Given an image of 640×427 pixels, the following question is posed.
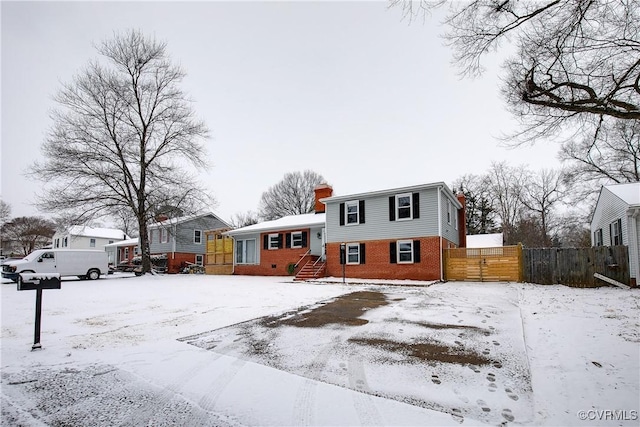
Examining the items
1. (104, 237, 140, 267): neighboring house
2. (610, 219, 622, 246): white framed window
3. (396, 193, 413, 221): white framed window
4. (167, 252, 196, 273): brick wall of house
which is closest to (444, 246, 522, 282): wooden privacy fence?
(396, 193, 413, 221): white framed window

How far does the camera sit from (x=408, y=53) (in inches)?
367

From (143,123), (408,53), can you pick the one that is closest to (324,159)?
(143,123)

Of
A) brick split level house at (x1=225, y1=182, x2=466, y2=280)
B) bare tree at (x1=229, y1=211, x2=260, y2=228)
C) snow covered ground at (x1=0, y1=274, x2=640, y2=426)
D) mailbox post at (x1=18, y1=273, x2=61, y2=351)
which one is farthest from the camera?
bare tree at (x1=229, y1=211, x2=260, y2=228)

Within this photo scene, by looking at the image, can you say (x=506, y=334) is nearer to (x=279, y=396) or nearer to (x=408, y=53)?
(x=279, y=396)

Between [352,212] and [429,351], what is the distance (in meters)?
14.8

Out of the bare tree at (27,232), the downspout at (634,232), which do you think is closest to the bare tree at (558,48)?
the downspout at (634,232)

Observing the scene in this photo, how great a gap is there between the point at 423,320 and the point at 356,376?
3390 millimetres

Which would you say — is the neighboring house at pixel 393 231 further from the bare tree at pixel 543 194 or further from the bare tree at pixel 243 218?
the bare tree at pixel 243 218

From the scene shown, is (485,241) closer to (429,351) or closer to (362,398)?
(429,351)

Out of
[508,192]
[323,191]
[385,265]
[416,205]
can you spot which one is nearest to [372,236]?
[385,265]

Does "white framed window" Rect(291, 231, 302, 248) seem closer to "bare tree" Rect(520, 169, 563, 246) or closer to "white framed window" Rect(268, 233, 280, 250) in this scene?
"white framed window" Rect(268, 233, 280, 250)

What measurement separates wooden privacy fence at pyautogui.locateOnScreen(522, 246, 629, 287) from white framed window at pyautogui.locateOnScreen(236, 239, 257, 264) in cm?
1718

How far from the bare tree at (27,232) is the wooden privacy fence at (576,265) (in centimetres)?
6454

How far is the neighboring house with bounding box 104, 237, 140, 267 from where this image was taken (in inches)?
1480
